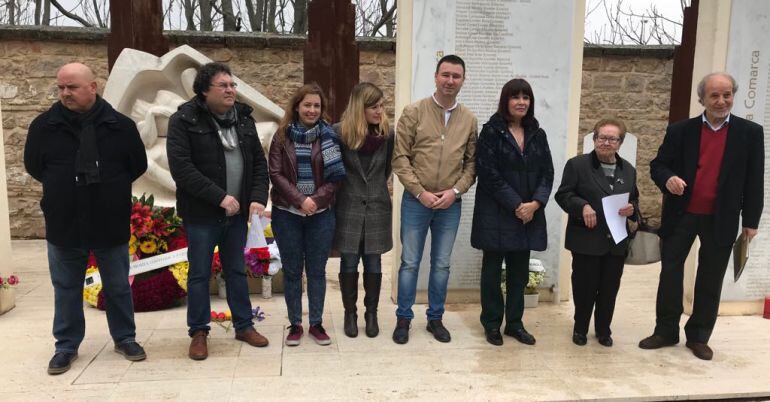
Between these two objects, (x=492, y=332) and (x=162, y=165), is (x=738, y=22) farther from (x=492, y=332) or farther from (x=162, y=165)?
(x=162, y=165)

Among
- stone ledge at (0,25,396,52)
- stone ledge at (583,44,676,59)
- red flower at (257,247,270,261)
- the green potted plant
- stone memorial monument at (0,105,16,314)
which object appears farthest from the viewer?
stone ledge at (583,44,676,59)

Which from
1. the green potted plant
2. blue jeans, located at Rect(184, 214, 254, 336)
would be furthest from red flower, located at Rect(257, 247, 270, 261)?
the green potted plant

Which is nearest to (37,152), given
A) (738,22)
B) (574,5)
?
(574,5)

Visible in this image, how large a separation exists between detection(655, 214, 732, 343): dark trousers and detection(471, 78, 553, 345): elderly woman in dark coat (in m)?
0.78

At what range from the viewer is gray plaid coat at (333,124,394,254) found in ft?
11.0

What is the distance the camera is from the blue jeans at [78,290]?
302cm

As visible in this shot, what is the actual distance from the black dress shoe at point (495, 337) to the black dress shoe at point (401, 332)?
0.50 meters

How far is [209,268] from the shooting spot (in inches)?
127

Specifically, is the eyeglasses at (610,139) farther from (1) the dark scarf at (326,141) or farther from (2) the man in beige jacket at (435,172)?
(1) the dark scarf at (326,141)

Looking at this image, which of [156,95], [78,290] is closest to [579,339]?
[78,290]

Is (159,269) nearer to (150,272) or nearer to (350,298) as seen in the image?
(150,272)

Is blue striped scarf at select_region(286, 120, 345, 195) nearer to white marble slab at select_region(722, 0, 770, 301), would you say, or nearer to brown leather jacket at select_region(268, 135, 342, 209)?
brown leather jacket at select_region(268, 135, 342, 209)

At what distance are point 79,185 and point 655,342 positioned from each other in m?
3.37

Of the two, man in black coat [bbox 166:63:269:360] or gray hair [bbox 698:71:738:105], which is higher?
gray hair [bbox 698:71:738:105]
